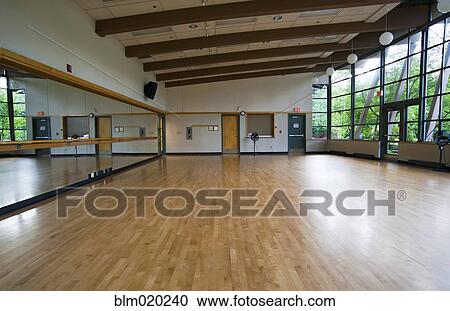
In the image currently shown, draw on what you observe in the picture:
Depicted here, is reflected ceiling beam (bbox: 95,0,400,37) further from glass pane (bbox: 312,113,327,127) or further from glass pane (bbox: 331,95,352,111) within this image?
glass pane (bbox: 312,113,327,127)

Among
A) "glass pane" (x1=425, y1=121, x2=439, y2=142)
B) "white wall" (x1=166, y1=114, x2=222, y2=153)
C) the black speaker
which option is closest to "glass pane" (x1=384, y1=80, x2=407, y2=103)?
"glass pane" (x1=425, y1=121, x2=439, y2=142)

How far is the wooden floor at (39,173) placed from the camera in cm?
483

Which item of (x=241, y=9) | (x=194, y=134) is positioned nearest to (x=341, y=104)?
(x=194, y=134)

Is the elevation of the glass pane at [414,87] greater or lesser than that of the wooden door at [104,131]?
greater

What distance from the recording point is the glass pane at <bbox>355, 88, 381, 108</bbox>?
11.3m

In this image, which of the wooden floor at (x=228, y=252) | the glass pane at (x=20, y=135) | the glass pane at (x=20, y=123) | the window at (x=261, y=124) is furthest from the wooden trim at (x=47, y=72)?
the window at (x=261, y=124)

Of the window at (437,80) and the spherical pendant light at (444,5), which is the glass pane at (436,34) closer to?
the window at (437,80)

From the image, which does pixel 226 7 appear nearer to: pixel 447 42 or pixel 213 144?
pixel 447 42

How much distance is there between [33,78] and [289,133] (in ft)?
39.8

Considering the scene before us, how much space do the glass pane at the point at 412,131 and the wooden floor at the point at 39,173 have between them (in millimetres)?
9650

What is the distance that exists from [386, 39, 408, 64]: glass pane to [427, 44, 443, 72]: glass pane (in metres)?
1.13

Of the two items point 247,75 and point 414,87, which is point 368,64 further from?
point 247,75

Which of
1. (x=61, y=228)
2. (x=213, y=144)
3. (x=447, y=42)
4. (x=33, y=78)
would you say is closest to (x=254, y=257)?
(x=61, y=228)

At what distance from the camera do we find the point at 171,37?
8.15 m
